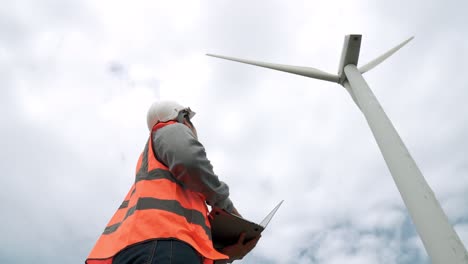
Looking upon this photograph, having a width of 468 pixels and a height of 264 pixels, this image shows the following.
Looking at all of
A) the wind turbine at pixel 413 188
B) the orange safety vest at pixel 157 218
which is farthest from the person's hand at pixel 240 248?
the wind turbine at pixel 413 188

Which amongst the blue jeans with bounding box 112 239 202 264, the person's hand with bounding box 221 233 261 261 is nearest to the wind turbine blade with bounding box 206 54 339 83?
the person's hand with bounding box 221 233 261 261

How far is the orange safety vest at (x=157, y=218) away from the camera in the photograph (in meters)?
2.87

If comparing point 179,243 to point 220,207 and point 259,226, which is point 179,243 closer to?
point 220,207

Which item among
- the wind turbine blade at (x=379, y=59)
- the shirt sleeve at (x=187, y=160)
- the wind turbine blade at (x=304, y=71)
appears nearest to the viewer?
the shirt sleeve at (x=187, y=160)

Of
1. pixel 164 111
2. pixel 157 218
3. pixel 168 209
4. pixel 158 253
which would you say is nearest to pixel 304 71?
pixel 164 111

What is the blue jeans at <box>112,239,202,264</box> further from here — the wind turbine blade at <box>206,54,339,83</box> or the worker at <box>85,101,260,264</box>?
the wind turbine blade at <box>206,54,339,83</box>

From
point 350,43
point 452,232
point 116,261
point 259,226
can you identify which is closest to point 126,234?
point 116,261

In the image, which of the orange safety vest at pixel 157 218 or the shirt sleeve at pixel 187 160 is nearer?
the orange safety vest at pixel 157 218

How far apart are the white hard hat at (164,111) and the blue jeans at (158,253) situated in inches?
59.4

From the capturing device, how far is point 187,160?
3.17 meters

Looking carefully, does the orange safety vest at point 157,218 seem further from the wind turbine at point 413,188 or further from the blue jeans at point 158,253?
the wind turbine at point 413,188

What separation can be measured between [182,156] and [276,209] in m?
1.88

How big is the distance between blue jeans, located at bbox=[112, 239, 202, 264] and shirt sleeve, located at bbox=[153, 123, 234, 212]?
0.61 m

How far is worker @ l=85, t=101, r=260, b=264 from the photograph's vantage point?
2805 millimetres
